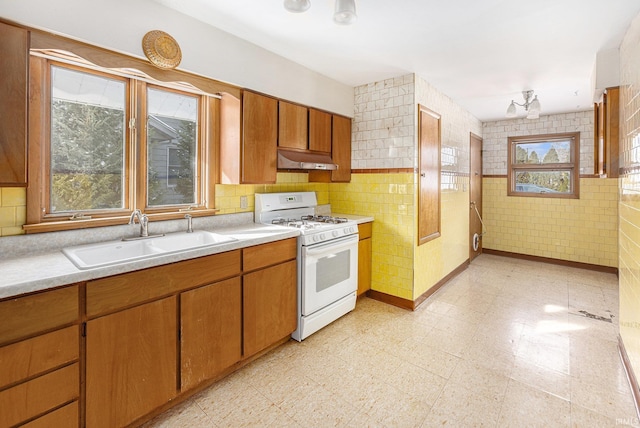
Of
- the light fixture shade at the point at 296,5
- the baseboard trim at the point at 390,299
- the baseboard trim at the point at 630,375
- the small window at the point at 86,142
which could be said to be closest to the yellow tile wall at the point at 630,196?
the baseboard trim at the point at 630,375

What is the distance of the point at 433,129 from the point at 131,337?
11.3ft

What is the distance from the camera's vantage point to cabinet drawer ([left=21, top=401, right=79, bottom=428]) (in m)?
1.34

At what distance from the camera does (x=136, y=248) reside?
2096 mm

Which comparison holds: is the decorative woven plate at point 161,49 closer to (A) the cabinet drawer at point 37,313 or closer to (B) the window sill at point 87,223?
(B) the window sill at point 87,223

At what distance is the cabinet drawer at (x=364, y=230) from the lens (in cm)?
333

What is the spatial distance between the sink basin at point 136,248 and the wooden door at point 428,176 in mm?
2126

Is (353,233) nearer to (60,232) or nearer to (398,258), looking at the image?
(398,258)

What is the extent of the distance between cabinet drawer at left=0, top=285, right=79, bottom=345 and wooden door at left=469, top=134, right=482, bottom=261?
16.9 feet

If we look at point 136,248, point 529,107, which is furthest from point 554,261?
point 136,248

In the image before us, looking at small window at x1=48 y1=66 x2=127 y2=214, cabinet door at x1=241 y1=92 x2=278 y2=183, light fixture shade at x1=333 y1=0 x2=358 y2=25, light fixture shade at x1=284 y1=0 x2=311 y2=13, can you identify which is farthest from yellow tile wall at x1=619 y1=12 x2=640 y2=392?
small window at x1=48 y1=66 x2=127 y2=214

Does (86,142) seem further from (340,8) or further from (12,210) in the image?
(340,8)

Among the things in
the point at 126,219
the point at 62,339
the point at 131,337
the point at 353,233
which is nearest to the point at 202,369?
the point at 131,337

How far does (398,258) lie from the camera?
336cm

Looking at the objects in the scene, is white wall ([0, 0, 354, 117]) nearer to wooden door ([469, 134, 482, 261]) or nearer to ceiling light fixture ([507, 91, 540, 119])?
ceiling light fixture ([507, 91, 540, 119])
